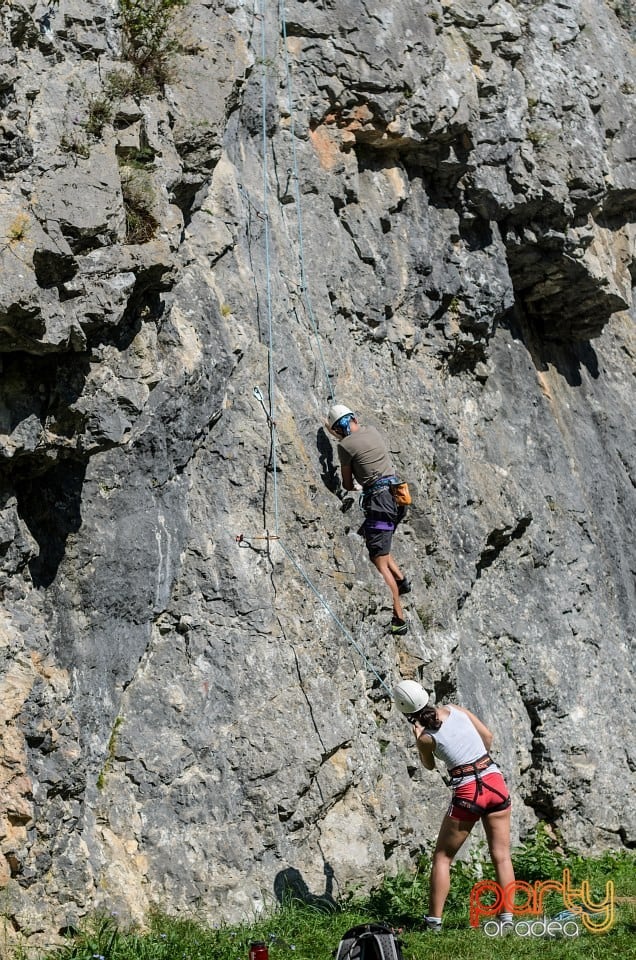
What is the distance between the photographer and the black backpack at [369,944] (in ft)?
23.4

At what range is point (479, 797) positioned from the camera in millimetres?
8625

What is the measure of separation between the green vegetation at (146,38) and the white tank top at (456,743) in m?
6.27

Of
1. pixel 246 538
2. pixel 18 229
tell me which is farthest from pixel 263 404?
pixel 18 229

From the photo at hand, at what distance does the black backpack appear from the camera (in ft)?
23.4

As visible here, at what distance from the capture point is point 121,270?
8250mm

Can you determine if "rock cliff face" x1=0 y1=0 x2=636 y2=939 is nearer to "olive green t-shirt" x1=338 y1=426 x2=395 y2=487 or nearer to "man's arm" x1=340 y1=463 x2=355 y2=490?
"man's arm" x1=340 y1=463 x2=355 y2=490

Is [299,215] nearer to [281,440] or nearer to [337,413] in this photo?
[337,413]

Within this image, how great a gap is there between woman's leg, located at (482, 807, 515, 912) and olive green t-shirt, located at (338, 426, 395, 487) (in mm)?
3917

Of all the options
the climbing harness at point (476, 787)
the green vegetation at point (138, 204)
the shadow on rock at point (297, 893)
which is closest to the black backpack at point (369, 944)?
the climbing harness at point (476, 787)

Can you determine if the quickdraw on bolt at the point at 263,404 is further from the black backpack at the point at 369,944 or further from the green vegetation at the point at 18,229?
the black backpack at the point at 369,944

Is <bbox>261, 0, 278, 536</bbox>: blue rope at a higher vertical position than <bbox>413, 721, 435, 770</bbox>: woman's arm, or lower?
higher

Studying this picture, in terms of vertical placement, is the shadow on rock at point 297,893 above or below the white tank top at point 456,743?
below
